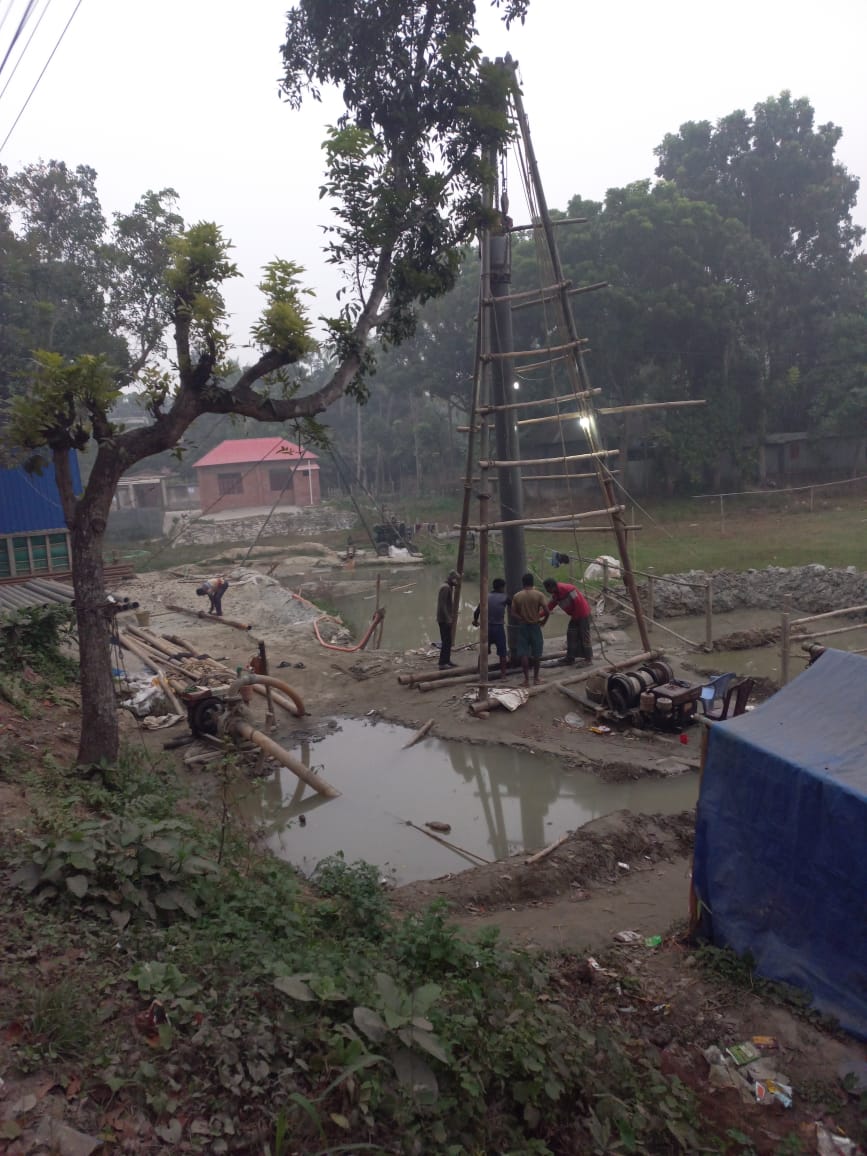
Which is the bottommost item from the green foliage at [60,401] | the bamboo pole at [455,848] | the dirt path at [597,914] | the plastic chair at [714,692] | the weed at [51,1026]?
the bamboo pole at [455,848]

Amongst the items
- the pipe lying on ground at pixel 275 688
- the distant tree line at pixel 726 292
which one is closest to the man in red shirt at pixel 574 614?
the pipe lying on ground at pixel 275 688

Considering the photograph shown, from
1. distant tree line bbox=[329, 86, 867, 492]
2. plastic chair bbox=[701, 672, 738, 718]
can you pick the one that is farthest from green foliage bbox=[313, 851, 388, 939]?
distant tree line bbox=[329, 86, 867, 492]

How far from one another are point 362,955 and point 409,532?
27.1m

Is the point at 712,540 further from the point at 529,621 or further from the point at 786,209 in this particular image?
the point at 786,209

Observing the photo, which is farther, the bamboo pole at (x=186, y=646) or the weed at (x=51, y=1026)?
the bamboo pole at (x=186, y=646)

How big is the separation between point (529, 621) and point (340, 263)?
5103mm

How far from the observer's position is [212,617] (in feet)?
56.5

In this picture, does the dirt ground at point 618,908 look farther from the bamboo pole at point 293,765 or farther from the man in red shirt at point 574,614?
the bamboo pole at point 293,765

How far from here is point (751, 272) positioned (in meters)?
31.0

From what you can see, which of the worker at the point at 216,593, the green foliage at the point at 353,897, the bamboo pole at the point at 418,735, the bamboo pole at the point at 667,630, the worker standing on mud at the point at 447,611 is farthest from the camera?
the worker at the point at 216,593

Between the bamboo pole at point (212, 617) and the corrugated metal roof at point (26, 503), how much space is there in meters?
3.29

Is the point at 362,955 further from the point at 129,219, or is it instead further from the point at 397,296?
the point at 129,219

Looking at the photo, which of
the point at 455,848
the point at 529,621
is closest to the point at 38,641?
the point at 529,621

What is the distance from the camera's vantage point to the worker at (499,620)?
38.4 ft
